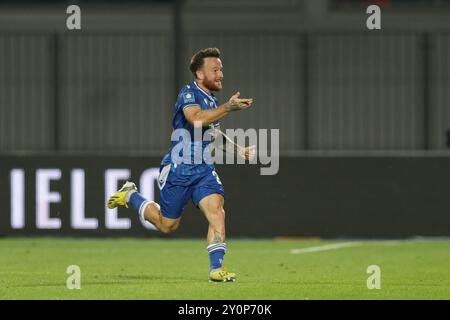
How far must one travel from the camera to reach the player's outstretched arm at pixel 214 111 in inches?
471

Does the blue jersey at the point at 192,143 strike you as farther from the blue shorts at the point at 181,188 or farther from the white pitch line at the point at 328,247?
the white pitch line at the point at 328,247

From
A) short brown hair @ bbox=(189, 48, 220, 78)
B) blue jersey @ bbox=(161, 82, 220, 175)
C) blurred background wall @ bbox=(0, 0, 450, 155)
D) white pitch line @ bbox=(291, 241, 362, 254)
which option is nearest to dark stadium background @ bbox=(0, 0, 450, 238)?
blurred background wall @ bbox=(0, 0, 450, 155)

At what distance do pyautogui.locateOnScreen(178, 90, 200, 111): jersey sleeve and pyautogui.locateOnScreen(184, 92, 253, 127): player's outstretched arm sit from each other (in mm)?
45

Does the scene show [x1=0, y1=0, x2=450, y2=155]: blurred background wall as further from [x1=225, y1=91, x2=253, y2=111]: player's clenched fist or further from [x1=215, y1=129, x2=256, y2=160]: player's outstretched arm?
[x1=225, y1=91, x2=253, y2=111]: player's clenched fist

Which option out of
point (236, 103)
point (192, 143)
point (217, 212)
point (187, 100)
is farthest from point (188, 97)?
point (217, 212)

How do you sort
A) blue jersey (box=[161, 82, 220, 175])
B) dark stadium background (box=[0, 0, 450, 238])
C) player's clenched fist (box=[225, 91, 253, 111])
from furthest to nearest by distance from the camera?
dark stadium background (box=[0, 0, 450, 238]) → blue jersey (box=[161, 82, 220, 175]) → player's clenched fist (box=[225, 91, 253, 111])

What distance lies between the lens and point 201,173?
42.0ft

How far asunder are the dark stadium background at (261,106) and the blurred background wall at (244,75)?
3cm

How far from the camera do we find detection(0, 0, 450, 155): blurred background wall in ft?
76.1

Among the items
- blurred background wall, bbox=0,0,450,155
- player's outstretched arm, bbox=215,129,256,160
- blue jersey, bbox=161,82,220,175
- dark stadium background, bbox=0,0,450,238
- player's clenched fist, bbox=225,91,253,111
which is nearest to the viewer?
player's clenched fist, bbox=225,91,253,111

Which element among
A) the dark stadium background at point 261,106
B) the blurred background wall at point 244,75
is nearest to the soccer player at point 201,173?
the dark stadium background at point 261,106

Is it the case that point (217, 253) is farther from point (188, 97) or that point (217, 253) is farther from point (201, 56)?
point (201, 56)

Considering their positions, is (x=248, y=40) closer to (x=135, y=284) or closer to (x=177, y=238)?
(x=177, y=238)
